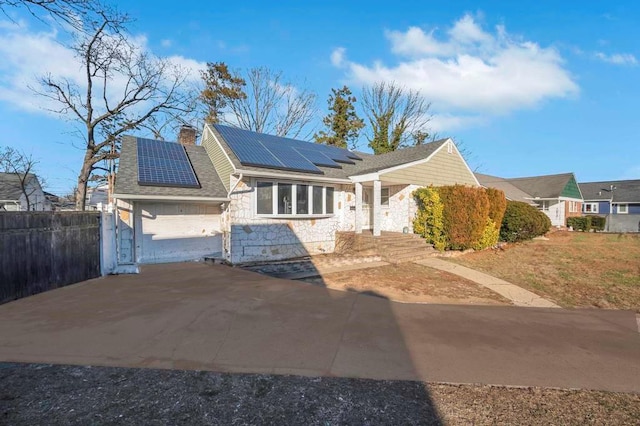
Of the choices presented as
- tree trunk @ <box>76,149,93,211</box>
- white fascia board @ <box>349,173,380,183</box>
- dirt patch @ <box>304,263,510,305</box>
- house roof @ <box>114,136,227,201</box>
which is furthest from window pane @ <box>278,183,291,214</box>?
tree trunk @ <box>76,149,93,211</box>

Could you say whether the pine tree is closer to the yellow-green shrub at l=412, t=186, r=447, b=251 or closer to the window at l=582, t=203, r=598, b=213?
the yellow-green shrub at l=412, t=186, r=447, b=251

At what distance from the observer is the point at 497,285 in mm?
7738

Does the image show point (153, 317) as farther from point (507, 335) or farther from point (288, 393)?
point (507, 335)

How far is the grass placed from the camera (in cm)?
666

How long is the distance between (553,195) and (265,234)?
26.4m

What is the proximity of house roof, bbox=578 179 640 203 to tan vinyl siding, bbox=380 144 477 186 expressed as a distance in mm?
30155

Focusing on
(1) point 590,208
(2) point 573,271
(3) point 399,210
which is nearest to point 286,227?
(3) point 399,210

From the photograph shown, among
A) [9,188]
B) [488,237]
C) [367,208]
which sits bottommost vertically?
[488,237]

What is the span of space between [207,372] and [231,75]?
2492 centimetres

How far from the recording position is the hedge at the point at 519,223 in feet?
50.7

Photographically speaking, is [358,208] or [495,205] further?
[495,205]

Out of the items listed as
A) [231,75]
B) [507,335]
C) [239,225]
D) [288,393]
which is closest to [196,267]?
[239,225]

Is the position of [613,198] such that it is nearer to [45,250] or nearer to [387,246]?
[387,246]

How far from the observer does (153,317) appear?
5.20 meters
